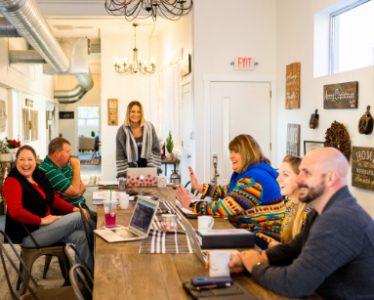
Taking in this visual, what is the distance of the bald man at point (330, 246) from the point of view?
174 centimetres

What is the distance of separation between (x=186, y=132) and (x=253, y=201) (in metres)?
4.36

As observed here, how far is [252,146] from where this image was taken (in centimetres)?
330

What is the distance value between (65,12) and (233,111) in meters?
2.57

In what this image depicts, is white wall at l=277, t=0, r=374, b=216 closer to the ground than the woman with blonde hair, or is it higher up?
higher up

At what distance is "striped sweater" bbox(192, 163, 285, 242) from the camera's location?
10.2 feet

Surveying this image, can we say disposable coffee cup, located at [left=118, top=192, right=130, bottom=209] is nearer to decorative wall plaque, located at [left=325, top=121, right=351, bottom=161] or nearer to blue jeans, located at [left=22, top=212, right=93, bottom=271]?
blue jeans, located at [left=22, top=212, right=93, bottom=271]

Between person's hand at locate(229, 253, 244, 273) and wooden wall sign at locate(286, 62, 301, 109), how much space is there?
373 cm

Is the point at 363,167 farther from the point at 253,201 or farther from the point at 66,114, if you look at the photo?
the point at 66,114

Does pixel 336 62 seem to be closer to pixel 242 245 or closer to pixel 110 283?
pixel 242 245

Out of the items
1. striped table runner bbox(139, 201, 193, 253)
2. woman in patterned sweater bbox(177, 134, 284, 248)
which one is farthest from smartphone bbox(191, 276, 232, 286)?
woman in patterned sweater bbox(177, 134, 284, 248)

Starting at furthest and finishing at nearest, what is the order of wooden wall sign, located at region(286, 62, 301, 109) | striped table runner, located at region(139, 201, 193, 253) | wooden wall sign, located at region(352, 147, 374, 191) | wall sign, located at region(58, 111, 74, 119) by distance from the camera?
wall sign, located at region(58, 111, 74, 119), wooden wall sign, located at region(286, 62, 301, 109), wooden wall sign, located at region(352, 147, 374, 191), striped table runner, located at region(139, 201, 193, 253)

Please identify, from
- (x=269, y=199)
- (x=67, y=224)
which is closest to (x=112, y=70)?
(x=67, y=224)

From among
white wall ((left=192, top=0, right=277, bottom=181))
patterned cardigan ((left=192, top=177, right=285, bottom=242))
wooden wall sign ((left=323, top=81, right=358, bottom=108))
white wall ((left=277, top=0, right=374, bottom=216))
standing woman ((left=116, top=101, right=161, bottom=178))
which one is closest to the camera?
patterned cardigan ((left=192, top=177, right=285, bottom=242))

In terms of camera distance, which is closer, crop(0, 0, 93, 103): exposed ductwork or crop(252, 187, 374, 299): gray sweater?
crop(252, 187, 374, 299): gray sweater
